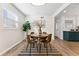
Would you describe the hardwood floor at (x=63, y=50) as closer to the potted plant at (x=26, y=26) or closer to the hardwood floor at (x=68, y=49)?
the hardwood floor at (x=68, y=49)

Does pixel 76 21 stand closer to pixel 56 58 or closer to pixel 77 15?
pixel 77 15

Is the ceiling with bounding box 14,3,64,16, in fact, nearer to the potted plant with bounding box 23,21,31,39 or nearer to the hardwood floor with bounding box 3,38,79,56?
the potted plant with bounding box 23,21,31,39

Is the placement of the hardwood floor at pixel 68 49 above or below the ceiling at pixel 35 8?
below

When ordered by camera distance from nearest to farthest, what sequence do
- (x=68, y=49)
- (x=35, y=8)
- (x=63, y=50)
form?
(x=63, y=50) < (x=68, y=49) < (x=35, y=8)

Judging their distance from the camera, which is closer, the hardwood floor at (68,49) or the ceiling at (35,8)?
the hardwood floor at (68,49)

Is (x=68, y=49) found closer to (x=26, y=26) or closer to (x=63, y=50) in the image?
(x=63, y=50)

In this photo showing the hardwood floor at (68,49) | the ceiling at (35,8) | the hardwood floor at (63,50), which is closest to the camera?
the hardwood floor at (63,50)

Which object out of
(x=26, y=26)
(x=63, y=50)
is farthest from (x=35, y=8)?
(x=63, y=50)

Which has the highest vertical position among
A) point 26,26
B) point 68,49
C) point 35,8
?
point 35,8

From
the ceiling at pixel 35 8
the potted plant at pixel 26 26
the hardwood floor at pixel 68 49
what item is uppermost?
the ceiling at pixel 35 8

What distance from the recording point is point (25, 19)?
617 cm

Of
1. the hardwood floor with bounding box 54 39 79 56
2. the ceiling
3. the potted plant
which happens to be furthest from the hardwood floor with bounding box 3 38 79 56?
the ceiling

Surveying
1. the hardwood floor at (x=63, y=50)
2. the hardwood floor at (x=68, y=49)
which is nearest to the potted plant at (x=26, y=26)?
the hardwood floor at (x=63, y=50)

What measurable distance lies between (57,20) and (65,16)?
1684 mm
